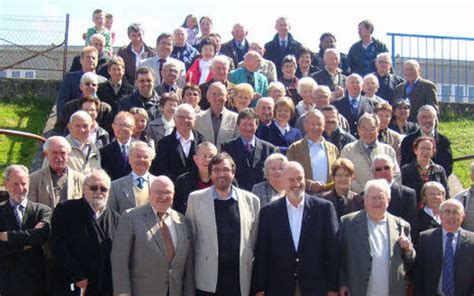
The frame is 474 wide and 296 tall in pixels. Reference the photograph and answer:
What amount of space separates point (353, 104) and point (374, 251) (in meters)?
3.93

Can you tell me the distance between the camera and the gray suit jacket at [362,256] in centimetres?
804

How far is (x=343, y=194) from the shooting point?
28.8 ft

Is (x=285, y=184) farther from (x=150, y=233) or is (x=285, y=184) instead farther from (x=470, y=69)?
(x=470, y=69)

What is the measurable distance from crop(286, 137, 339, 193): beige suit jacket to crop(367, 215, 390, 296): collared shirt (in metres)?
1.55

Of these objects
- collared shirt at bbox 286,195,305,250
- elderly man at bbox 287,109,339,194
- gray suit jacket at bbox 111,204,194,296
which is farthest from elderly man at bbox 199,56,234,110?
gray suit jacket at bbox 111,204,194,296

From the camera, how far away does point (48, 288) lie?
827 centimetres

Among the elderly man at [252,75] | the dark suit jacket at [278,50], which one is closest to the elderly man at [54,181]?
the elderly man at [252,75]

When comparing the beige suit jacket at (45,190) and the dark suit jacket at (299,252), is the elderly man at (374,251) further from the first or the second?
the beige suit jacket at (45,190)

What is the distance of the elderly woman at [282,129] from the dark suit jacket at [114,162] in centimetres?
190

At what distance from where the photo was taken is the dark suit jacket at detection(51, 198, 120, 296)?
7984 mm

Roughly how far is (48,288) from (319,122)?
3517 mm

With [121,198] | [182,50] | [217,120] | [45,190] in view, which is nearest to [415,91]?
[217,120]

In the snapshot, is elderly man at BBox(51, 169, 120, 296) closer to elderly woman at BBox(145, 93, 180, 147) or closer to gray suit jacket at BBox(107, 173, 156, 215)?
gray suit jacket at BBox(107, 173, 156, 215)

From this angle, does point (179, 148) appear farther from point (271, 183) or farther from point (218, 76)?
point (218, 76)
